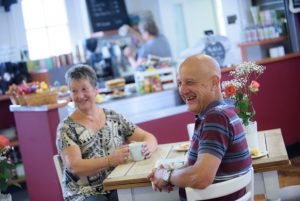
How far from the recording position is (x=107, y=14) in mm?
7777

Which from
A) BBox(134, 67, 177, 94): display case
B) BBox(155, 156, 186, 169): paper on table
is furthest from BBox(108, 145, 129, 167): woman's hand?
BBox(134, 67, 177, 94): display case

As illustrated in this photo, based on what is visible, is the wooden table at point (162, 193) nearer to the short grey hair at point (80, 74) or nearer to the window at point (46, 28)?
the short grey hair at point (80, 74)

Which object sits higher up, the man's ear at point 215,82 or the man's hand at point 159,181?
the man's ear at point 215,82

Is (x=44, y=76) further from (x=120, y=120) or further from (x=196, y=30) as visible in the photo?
(x=120, y=120)

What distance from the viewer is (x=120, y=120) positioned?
10.1ft

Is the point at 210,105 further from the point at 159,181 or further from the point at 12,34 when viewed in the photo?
the point at 12,34

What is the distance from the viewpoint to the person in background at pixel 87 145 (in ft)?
9.06

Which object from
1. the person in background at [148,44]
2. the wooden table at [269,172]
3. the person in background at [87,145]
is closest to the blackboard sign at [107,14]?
the person in background at [148,44]

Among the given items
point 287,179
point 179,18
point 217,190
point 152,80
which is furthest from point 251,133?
point 179,18

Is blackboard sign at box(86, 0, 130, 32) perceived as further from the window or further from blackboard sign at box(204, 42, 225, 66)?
blackboard sign at box(204, 42, 225, 66)

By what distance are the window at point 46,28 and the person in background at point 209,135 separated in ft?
18.0

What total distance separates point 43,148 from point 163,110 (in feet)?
3.57

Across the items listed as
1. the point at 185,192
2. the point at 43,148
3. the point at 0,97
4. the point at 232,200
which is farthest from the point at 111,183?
the point at 0,97

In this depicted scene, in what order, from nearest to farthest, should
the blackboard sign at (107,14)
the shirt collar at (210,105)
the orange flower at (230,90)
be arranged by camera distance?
the shirt collar at (210,105) < the orange flower at (230,90) < the blackboard sign at (107,14)
